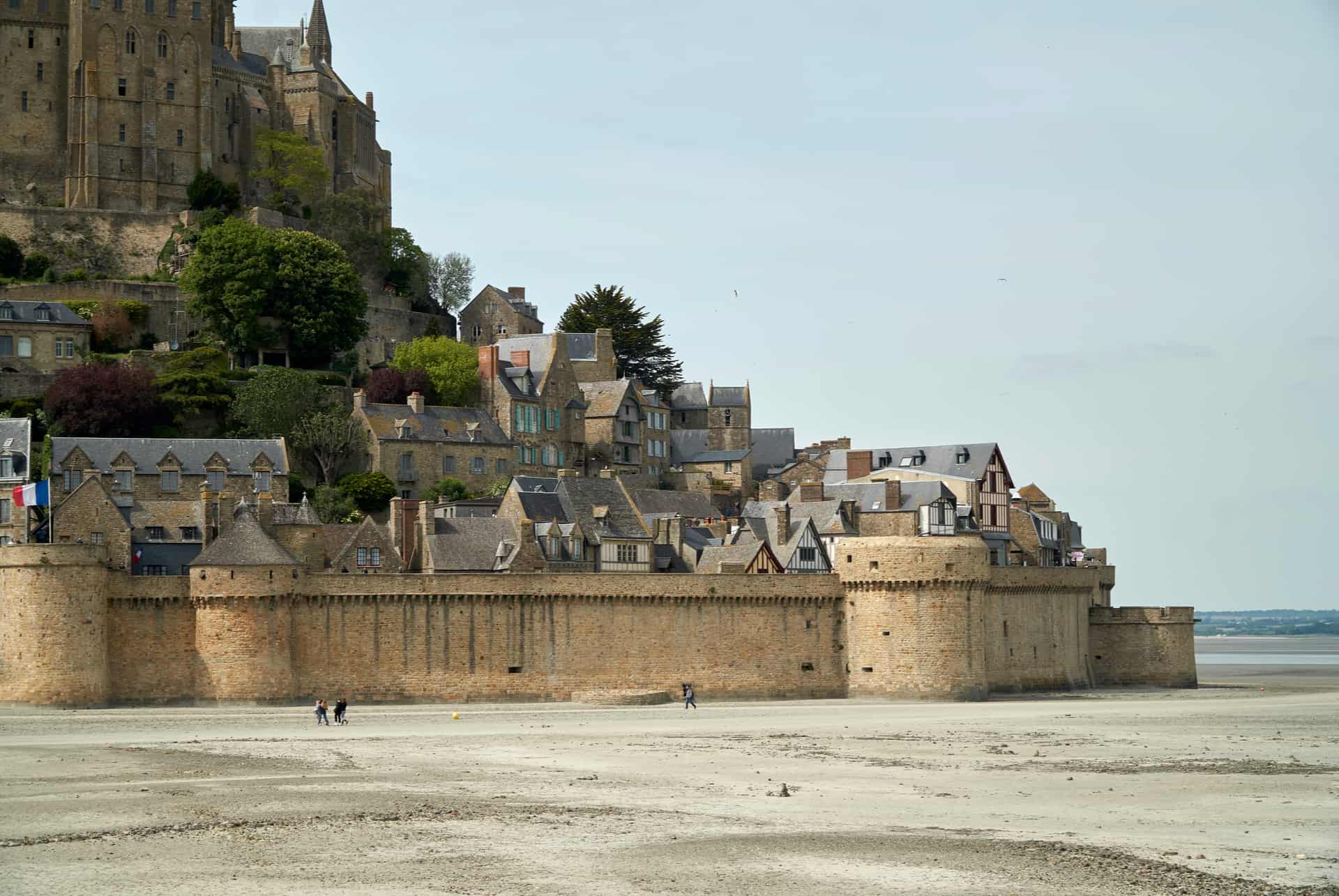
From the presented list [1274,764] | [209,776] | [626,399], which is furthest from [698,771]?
[626,399]

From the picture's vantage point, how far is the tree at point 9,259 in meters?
72.1

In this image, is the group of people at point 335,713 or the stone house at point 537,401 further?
the stone house at point 537,401

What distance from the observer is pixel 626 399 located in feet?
239

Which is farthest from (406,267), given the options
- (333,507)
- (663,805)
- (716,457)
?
(663,805)

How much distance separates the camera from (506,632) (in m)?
48.4

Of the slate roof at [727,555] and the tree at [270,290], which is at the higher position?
the tree at [270,290]

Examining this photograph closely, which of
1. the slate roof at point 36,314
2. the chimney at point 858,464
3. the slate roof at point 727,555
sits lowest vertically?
the slate roof at point 727,555

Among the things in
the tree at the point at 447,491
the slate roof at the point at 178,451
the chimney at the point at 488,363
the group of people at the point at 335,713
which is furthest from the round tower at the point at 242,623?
the chimney at the point at 488,363

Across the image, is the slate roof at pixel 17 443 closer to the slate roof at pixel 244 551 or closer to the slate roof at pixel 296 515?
the slate roof at pixel 296 515

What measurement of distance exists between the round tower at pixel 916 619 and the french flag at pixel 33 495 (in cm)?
2131

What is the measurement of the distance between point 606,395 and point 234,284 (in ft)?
49.2

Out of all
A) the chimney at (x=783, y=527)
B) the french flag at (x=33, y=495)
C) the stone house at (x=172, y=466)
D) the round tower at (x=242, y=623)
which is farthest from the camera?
the chimney at (x=783, y=527)

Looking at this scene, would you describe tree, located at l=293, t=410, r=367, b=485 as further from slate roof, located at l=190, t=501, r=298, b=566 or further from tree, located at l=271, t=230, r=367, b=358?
slate roof, located at l=190, t=501, r=298, b=566

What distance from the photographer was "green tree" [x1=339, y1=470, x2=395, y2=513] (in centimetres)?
6000
